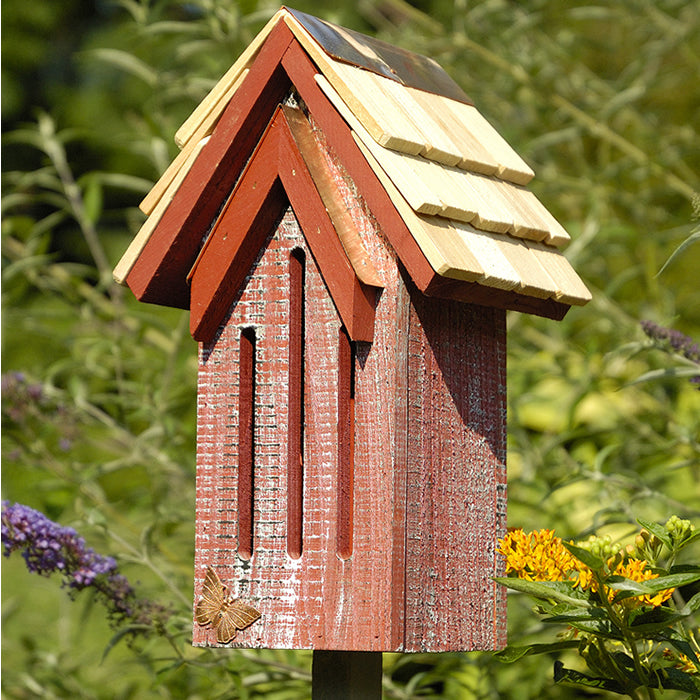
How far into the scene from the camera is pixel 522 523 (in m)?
3.13

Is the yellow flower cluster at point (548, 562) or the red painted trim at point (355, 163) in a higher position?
the red painted trim at point (355, 163)

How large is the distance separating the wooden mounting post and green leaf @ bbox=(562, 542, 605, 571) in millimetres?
461

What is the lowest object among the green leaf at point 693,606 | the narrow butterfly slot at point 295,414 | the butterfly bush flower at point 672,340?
the green leaf at point 693,606

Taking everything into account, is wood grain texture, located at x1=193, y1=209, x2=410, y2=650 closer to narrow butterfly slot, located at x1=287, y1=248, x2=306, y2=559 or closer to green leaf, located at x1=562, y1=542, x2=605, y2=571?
narrow butterfly slot, located at x1=287, y1=248, x2=306, y2=559

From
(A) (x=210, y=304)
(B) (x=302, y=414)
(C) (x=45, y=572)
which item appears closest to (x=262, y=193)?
(A) (x=210, y=304)

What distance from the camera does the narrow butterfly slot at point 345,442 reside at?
157cm

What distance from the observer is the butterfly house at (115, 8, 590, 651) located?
154cm

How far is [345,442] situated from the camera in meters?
1.59

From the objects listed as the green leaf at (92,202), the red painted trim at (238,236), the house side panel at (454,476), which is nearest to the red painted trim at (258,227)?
the red painted trim at (238,236)

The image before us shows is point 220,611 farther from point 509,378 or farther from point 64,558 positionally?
point 509,378

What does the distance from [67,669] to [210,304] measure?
5.51 ft

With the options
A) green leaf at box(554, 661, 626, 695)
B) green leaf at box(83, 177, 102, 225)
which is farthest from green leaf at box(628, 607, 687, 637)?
green leaf at box(83, 177, 102, 225)

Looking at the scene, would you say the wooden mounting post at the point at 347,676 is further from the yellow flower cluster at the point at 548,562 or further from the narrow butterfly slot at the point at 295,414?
the yellow flower cluster at the point at 548,562

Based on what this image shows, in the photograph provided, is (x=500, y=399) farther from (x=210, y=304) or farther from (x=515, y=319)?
(x=515, y=319)
